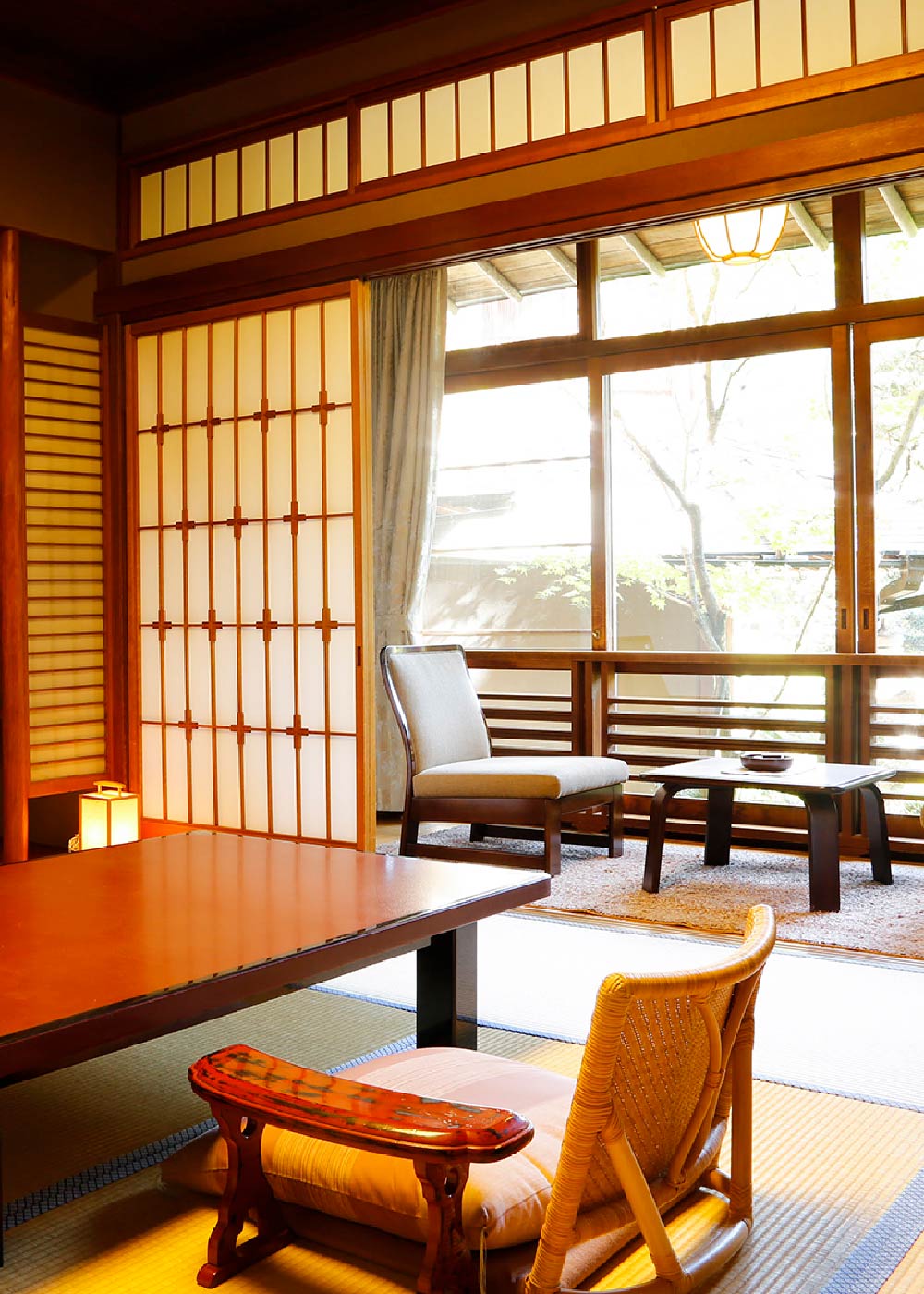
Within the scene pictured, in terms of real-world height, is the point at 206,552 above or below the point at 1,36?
below

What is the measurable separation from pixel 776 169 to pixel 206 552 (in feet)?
8.50

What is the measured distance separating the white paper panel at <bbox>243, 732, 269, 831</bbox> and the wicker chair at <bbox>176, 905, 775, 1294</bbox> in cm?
288

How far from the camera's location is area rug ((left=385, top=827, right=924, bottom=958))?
361 cm

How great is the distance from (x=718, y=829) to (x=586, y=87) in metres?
2.60

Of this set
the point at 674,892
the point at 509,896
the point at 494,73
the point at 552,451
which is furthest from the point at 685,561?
the point at 509,896

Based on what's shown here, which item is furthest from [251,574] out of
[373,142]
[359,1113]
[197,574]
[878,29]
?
[359,1113]

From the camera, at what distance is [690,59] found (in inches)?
142

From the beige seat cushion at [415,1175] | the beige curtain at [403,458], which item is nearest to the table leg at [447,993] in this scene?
the beige seat cushion at [415,1175]

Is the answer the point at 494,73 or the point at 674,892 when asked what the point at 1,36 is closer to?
the point at 494,73

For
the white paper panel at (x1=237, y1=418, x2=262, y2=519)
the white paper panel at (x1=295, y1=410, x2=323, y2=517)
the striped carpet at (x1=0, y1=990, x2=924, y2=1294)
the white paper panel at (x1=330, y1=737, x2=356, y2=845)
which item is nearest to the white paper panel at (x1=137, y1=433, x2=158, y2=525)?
the white paper panel at (x1=237, y1=418, x2=262, y2=519)

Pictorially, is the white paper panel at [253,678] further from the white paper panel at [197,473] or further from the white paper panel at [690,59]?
the white paper panel at [690,59]

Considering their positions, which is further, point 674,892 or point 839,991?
point 674,892

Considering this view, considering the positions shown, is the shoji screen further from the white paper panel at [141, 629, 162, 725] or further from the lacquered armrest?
the lacquered armrest

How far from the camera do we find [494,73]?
399 cm
